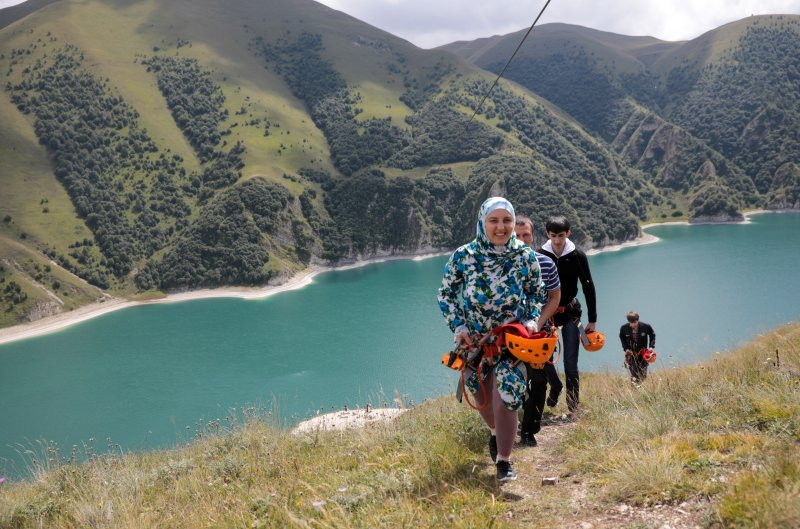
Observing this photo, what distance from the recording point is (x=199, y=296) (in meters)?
81.1

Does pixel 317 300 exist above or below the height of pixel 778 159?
below

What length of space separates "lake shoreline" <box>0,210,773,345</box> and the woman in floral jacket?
76.8 m

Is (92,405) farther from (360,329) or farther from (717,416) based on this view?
(717,416)

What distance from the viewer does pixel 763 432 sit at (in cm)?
294

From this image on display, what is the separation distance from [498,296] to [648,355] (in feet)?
15.1

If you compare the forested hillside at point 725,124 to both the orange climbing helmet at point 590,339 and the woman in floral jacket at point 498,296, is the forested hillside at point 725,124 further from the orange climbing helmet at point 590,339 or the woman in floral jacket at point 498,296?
the woman in floral jacket at point 498,296

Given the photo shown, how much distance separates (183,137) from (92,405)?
310 ft

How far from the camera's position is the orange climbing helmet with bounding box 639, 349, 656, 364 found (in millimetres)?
6667

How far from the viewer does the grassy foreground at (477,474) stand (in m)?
2.36

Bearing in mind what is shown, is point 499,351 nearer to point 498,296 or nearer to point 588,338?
point 498,296

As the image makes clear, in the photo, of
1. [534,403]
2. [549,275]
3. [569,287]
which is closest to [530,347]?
[549,275]

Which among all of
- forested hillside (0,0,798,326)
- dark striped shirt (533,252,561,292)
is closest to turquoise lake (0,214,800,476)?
forested hillside (0,0,798,326)

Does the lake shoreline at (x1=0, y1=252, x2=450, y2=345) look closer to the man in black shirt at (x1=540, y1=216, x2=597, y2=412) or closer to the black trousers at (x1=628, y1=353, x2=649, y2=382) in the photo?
the black trousers at (x1=628, y1=353, x2=649, y2=382)

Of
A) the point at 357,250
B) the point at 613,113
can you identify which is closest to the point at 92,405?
the point at 357,250
